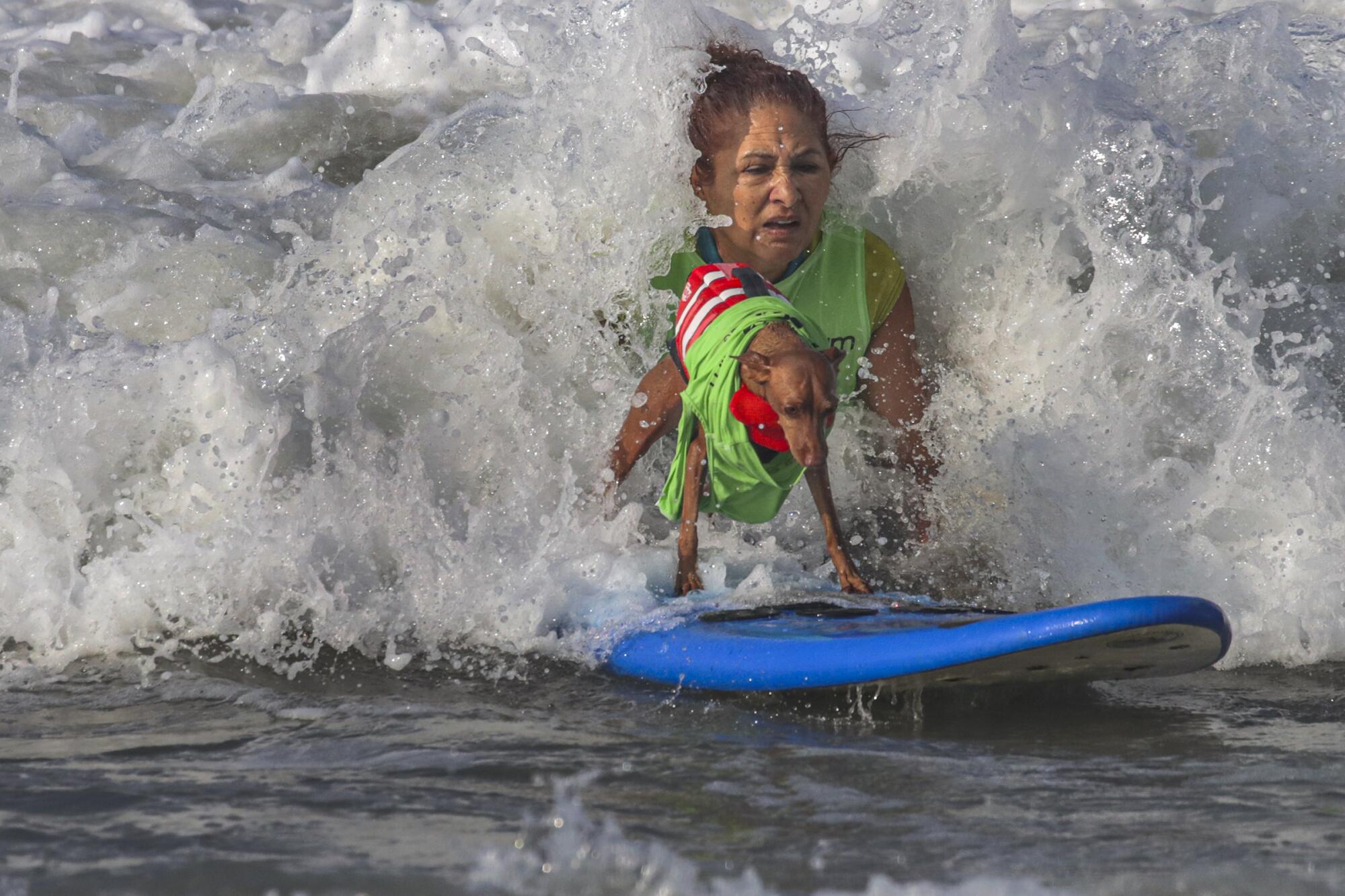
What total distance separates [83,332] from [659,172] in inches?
75.4

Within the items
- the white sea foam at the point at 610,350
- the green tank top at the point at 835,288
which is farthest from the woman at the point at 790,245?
the white sea foam at the point at 610,350

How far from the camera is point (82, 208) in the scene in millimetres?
5684

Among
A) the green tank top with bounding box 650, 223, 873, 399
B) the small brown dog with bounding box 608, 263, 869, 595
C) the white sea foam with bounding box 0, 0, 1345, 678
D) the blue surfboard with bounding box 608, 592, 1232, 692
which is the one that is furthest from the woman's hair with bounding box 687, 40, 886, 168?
the blue surfboard with bounding box 608, 592, 1232, 692

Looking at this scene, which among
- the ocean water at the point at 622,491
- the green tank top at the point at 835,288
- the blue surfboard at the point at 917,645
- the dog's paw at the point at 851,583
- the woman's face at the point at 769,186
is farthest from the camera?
the green tank top at the point at 835,288

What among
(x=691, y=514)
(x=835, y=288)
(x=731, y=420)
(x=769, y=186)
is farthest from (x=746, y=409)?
(x=835, y=288)

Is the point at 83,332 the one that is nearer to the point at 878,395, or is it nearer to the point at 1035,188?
the point at 878,395

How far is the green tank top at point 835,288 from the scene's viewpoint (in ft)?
14.3

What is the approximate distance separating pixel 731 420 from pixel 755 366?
0.16 meters

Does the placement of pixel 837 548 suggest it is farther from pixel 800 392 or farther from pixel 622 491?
pixel 622 491

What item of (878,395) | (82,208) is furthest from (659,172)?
(82,208)

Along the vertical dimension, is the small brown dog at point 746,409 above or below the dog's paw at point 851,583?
above

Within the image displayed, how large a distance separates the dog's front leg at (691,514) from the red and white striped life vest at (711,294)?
23 centimetres

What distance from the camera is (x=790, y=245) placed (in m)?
4.22

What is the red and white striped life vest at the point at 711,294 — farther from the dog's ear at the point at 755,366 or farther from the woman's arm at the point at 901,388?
the woman's arm at the point at 901,388
